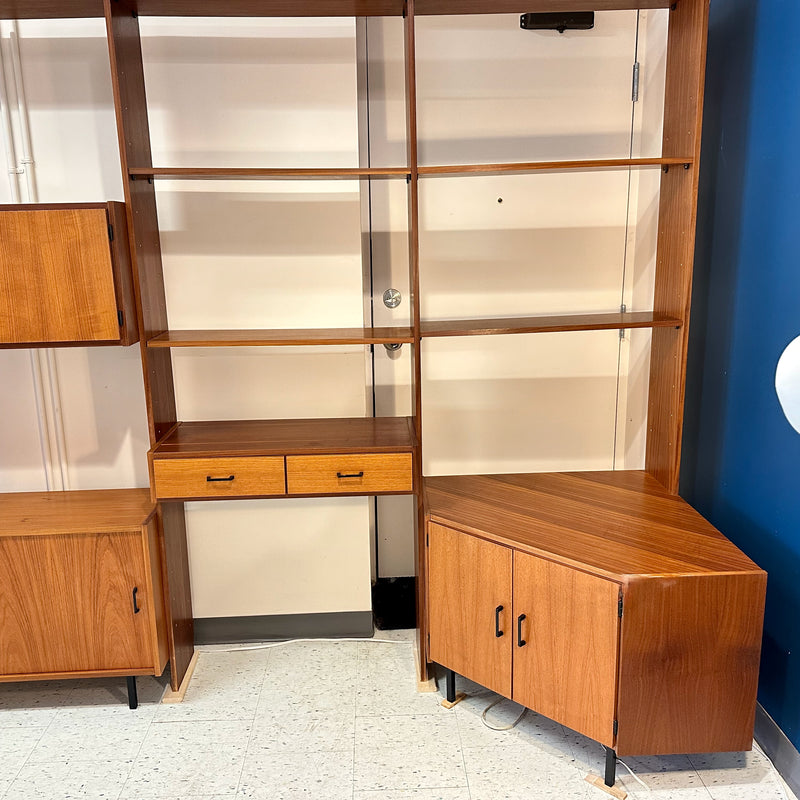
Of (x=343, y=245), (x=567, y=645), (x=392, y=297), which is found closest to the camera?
(x=567, y=645)

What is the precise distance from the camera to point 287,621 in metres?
2.77

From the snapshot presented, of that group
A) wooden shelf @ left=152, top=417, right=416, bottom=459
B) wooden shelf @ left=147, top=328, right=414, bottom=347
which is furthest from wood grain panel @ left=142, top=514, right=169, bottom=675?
wooden shelf @ left=147, top=328, right=414, bottom=347

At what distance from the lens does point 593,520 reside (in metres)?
2.15

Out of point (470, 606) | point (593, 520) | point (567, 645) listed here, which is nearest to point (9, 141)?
point (470, 606)

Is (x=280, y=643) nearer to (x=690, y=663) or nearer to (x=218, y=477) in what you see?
(x=218, y=477)

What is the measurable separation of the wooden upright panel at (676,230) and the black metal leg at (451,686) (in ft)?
3.05

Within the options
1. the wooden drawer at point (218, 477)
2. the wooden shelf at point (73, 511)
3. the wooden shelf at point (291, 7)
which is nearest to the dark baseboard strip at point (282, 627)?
the wooden shelf at point (73, 511)

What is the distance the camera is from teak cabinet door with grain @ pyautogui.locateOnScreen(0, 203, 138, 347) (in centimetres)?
205

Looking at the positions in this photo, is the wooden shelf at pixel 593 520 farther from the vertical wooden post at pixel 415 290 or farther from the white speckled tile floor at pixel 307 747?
the white speckled tile floor at pixel 307 747

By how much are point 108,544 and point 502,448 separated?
4.77ft

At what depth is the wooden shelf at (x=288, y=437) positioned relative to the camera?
2.24m

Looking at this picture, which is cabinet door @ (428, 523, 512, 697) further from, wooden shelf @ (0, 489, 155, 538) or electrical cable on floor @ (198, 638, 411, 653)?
wooden shelf @ (0, 489, 155, 538)

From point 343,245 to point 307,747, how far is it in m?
1.62

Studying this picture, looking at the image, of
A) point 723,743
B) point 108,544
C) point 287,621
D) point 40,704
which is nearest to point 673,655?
point 723,743
